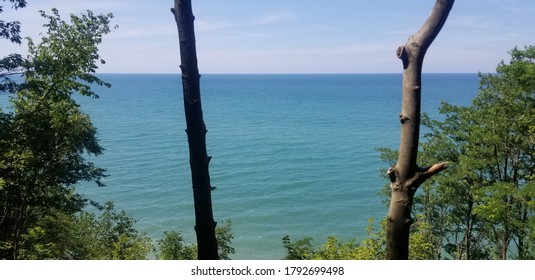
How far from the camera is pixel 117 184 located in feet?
140

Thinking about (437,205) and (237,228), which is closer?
(437,205)

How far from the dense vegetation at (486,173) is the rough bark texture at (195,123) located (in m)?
9.35

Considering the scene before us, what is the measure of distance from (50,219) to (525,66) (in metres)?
20.2

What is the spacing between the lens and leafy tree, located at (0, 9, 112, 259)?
1173cm

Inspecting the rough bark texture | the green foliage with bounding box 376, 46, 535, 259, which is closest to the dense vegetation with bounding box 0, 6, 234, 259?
the rough bark texture

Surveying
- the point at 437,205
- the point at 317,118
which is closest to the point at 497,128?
the point at 437,205

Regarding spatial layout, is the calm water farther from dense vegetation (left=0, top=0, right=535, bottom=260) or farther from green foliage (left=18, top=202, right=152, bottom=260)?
dense vegetation (left=0, top=0, right=535, bottom=260)

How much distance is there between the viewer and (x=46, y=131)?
1396 centimetres

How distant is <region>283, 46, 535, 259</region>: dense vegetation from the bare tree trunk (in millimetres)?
9594

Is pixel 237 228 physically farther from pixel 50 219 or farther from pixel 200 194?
pixel 200 194

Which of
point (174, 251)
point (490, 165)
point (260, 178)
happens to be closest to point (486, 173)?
point (490, 165)

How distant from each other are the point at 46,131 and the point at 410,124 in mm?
13913

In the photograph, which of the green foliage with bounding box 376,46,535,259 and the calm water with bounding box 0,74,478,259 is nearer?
the green foliage with bounding box 376,46,535,259

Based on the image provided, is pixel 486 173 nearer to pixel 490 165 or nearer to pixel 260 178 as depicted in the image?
pixel 490 165
